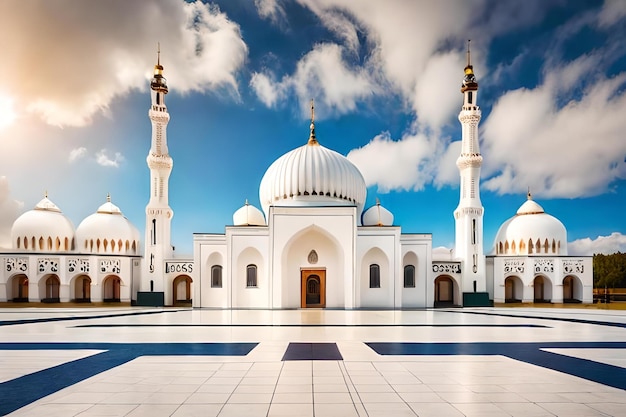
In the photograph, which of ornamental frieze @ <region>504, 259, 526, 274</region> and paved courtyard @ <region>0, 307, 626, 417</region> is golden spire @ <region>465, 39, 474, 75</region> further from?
paved courtyard @ <region>0, 307, 626, 417</region>

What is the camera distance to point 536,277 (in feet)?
73.1

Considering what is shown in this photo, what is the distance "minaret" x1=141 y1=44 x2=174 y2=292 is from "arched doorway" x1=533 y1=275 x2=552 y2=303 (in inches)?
717

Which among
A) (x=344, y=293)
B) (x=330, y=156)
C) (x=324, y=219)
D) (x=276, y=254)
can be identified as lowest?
(x=344, y=293)

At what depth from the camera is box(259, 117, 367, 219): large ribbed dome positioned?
62.1 feet

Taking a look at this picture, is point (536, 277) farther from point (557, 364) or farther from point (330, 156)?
point (557, 364)

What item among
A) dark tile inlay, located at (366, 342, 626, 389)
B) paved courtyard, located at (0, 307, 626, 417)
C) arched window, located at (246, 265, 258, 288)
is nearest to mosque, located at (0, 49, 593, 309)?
arched window, located at (246, 265, 258, 288)

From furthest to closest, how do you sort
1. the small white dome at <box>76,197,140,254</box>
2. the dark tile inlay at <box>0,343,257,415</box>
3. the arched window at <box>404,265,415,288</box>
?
the small white dome at <box>76,197,140,254</box> → the arched window at <box>404,265,415,288</box> → the dark tile inlay at <box>0,343,257,415</box>

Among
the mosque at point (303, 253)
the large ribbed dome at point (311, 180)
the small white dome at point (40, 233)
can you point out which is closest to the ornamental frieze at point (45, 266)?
the mosque at point (303, 253)

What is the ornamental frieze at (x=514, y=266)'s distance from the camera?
20.7 meters

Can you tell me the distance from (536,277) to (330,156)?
489 inches

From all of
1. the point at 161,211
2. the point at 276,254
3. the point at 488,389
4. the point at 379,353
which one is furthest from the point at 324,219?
the point at 488,389

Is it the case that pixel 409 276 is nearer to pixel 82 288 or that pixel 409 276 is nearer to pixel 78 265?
pixel 78 265

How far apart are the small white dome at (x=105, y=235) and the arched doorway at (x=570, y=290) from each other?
22662mm

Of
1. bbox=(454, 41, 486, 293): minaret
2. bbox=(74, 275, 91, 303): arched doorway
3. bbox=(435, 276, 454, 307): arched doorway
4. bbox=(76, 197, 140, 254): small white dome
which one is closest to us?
bbox=(454, 41, 486, 293): minaret
